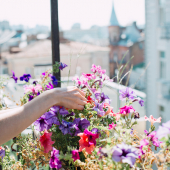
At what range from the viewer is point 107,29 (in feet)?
69.7

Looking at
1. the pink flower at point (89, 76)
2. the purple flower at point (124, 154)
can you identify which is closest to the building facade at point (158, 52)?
the pink flower at point (89, 76)

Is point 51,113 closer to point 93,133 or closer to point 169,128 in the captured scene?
point 93,133

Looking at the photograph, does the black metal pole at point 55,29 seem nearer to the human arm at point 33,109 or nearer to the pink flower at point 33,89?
the pink flower at point 33,89

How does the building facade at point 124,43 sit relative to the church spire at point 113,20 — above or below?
below

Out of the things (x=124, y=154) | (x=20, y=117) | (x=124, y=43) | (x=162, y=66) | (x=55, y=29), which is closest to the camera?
(x=124, y=154)

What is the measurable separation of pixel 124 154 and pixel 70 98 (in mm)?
237

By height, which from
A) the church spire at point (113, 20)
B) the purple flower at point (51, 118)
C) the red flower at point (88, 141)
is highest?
the church spire at point (113, 20)

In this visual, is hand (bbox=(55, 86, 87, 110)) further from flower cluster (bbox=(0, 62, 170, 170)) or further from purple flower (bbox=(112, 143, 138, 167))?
purple flower (bbox=(112, 143, 138, 167))

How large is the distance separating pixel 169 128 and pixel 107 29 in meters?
21.5

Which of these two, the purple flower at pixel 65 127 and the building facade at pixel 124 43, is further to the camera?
the building facade at pixel 124 43

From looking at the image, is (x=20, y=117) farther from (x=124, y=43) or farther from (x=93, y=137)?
(x=124, y=43)

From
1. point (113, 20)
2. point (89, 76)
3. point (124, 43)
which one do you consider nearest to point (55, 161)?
point (89, 76)

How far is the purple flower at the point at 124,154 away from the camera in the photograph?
0.42 m

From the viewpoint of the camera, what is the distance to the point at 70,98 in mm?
628
